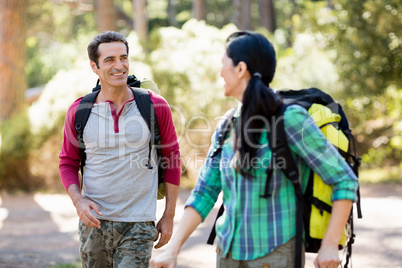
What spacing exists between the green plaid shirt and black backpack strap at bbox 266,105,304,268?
2 centimetres

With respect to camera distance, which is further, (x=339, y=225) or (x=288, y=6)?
(x=288, y=6)

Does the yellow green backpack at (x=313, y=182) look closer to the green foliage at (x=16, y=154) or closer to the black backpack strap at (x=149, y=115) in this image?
the black backpack strap at (x=149, y=115)

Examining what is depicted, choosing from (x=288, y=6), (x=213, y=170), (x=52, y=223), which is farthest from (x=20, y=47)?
(x=288, y=6)

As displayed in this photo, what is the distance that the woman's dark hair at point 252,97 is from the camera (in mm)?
2477

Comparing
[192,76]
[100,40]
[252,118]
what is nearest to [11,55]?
[192,76]

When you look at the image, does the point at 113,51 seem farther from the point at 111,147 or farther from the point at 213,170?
the point at 213,170

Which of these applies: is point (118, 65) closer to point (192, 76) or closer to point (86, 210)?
point (86, 210)

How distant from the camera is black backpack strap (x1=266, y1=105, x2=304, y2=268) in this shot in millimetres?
2480

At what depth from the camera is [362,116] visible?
1396cm

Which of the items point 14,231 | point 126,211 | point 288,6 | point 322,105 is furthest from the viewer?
point 288,6

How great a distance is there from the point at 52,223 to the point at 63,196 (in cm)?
261

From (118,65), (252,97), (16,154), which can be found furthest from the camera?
(16,154)

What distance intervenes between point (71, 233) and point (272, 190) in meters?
7.28

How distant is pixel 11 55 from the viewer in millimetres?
14742
